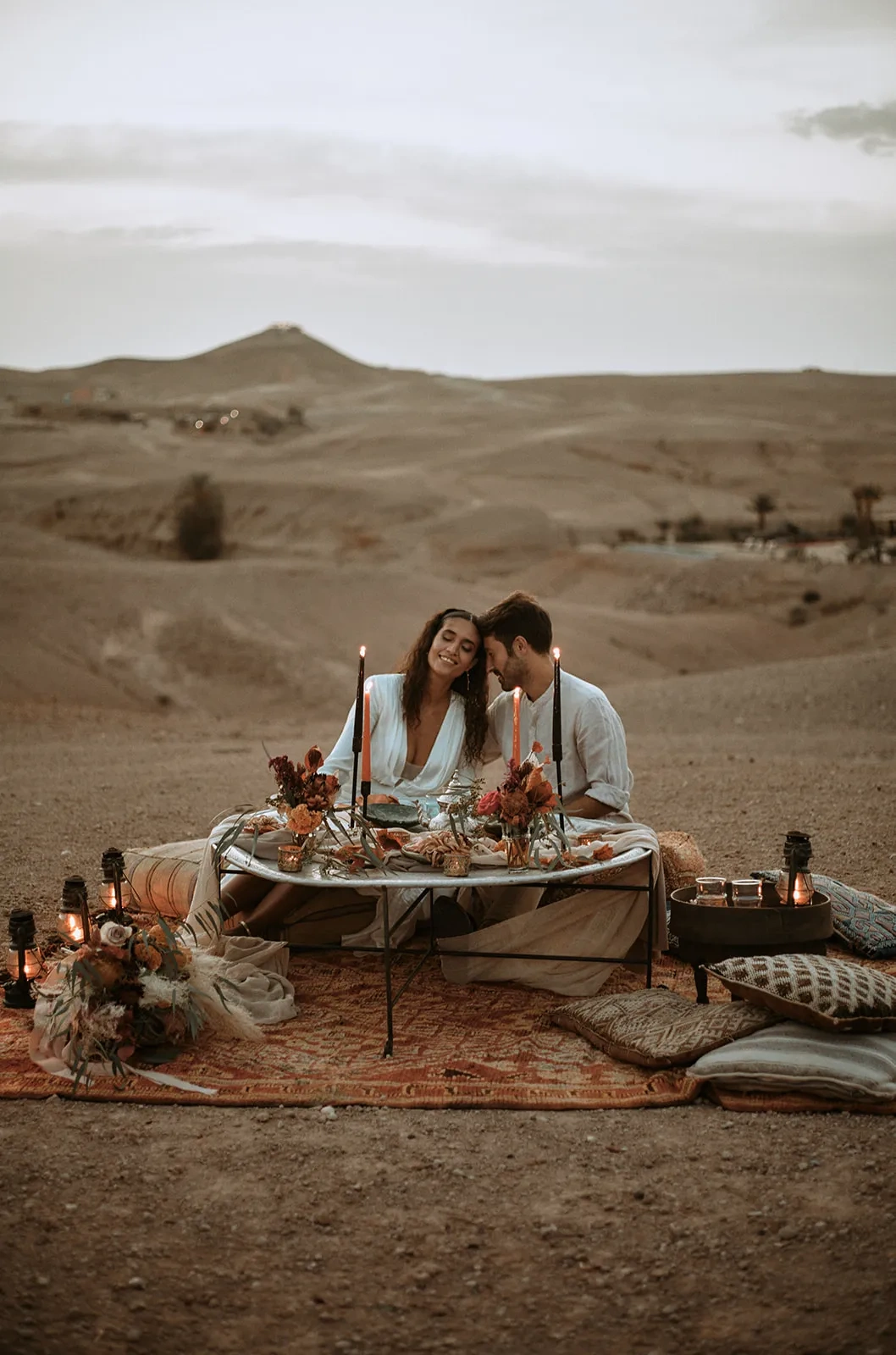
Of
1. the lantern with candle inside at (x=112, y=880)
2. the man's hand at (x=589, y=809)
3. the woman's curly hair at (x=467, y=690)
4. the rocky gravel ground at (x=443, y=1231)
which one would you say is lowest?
the rocky gravel ground at (x=443, y=1231)

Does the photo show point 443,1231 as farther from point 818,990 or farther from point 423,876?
point 818,990

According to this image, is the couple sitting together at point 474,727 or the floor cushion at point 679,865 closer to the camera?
the couple sitting together at point 474,727

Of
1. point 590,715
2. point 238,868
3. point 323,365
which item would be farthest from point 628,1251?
point 323,365

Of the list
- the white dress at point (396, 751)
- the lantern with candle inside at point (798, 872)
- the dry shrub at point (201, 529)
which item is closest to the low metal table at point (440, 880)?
the lantern with candle inside at point (798, 872)

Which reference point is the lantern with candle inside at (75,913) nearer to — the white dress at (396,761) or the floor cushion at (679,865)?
the white dress at (396,761)

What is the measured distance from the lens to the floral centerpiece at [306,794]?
4.83 metres

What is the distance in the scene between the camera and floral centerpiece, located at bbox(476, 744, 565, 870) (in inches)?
185

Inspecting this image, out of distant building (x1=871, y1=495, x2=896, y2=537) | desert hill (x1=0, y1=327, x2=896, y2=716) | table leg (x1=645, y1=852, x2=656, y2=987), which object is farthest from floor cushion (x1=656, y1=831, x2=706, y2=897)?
distant building (x1=871, y1=495, x2=896, y2=537)

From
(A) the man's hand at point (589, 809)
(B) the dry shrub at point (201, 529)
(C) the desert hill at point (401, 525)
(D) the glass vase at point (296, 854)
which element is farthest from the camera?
(B) the dry shrub at point (201, 529)

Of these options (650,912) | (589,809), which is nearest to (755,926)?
(650,912)

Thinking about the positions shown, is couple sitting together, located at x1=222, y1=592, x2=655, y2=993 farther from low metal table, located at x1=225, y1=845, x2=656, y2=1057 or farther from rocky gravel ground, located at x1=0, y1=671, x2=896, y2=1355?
rocky gravel ground, located at x1=0, y1=671, x2=896, y2=1355

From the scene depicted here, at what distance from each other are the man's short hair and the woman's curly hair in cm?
11

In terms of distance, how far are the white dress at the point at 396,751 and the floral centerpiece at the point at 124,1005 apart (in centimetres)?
140

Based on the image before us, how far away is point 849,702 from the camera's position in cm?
1512
